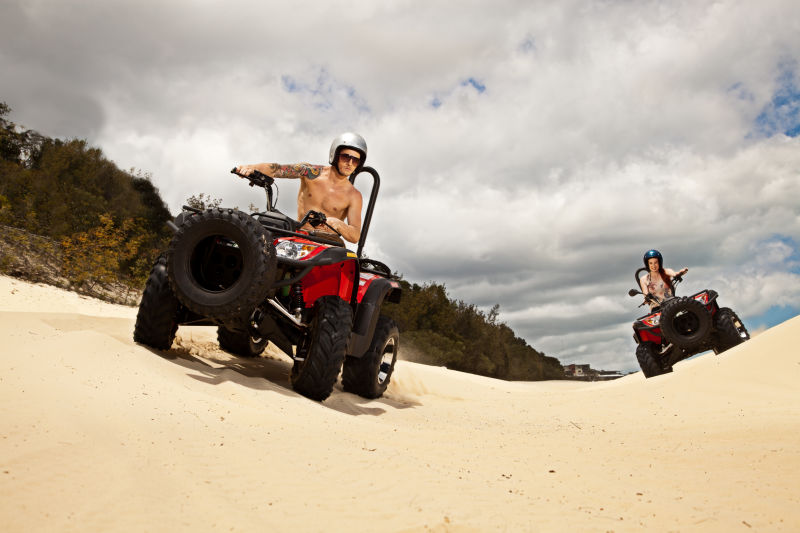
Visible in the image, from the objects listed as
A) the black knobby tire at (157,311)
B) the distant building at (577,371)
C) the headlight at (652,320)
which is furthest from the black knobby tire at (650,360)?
the distant building at (577,371)

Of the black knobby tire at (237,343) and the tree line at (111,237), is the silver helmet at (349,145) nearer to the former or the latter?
the black knobby tire at (237,343)

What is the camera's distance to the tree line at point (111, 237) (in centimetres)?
1409

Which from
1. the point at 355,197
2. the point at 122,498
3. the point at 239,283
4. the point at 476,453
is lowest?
the point at 122,498

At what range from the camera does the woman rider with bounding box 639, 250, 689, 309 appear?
472 inches

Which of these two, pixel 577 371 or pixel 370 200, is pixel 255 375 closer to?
A: pixel 370 200

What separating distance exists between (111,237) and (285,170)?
35.9 ft

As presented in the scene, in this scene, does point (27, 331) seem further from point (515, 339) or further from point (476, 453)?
point (515, 339)

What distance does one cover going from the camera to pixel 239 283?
4.85 metres

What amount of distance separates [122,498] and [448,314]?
22.8 m

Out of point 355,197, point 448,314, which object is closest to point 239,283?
point 355,197

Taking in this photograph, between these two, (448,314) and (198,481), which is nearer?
(198,481)

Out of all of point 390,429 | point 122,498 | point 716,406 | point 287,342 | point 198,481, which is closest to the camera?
point 122,498

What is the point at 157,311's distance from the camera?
5391 millimetres

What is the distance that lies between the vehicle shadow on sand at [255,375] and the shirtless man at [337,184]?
177 cm
